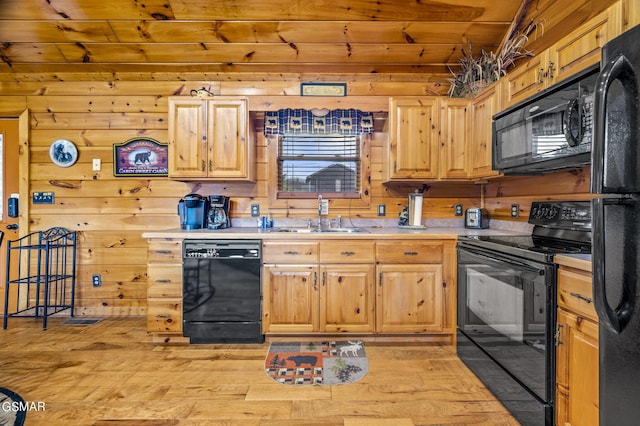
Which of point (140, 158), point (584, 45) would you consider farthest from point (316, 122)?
point (584, 45)

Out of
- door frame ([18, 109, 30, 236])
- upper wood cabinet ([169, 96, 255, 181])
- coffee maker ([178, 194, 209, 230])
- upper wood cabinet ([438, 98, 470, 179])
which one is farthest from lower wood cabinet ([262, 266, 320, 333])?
door frame ([18, 109, 30, 236])

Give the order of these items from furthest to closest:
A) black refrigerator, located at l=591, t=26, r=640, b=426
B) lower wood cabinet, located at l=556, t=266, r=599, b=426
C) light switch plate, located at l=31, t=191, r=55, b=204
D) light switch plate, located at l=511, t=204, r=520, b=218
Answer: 1. light switch plate, located at l=31, t=191, r=55, b=204
2. light switch plate, located at l=511, t=204, r=520, b=218
3. lower wood cabinet, located at l=556, t=266, r=599, b=426
4. black refrigerator, located at l=591, t=26, r=640, b=426

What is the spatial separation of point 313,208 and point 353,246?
82 centimetres

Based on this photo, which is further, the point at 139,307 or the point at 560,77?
the point at 139,307

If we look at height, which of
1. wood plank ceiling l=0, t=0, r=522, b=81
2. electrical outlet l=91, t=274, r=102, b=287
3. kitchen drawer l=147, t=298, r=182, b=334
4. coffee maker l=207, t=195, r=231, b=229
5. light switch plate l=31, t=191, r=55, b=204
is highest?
wood plank ceiling l=0, t=0, r=522, b=81

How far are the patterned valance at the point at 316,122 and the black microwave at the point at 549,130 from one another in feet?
4.00

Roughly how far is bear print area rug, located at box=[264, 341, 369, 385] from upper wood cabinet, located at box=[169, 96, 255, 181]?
153 centimetres

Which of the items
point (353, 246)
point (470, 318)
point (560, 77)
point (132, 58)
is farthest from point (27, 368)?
point (560, 77)

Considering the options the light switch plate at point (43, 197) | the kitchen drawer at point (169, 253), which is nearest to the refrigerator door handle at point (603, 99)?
the kitchen drawer at point (169, 253)

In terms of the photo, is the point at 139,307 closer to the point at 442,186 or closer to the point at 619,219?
the point at 442,186

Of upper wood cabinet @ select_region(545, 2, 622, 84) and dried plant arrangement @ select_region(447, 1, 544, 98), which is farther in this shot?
dried plant arrangement @ select_region(447, 1, 544, 98)

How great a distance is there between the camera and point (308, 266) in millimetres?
2656

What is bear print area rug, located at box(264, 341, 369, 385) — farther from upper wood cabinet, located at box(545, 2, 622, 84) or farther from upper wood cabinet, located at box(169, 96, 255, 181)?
upper wood cabinet, located at box(545, 2, 622, 84)

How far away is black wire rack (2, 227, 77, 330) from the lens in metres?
3.27
